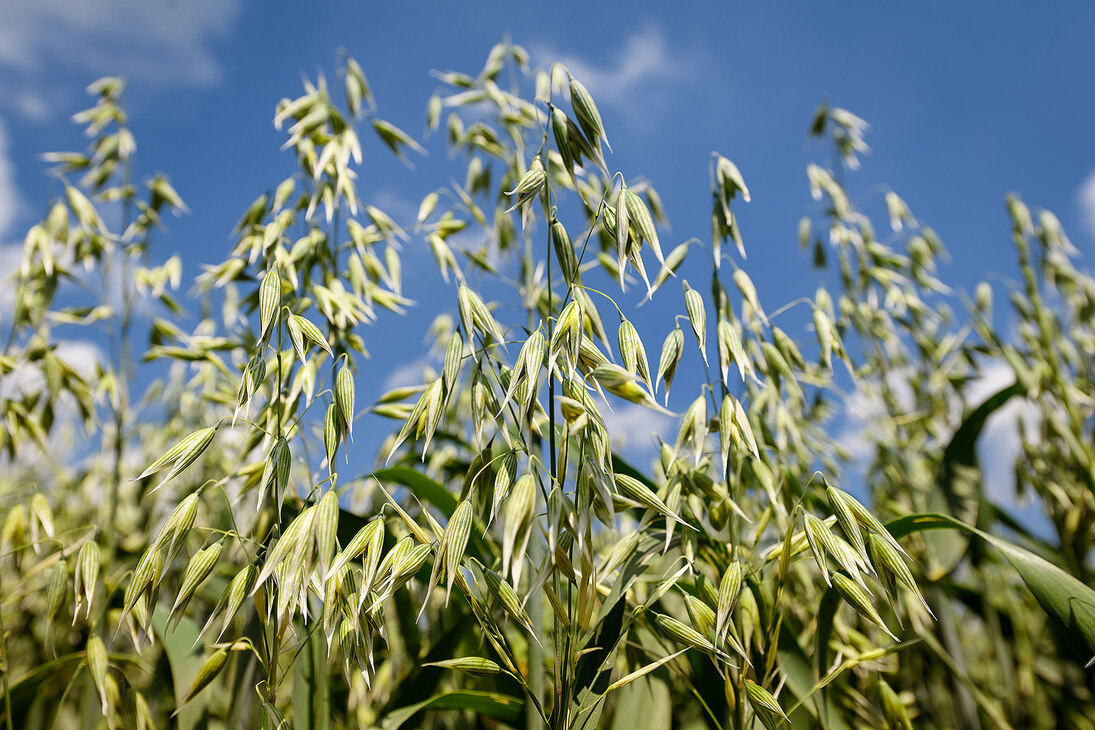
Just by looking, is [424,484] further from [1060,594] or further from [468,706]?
[1060,594]

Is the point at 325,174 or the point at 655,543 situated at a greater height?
the point at 325,174

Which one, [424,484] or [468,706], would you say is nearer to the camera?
[468,706]

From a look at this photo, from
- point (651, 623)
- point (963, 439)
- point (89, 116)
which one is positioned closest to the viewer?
point (651, 623)

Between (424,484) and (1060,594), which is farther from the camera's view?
(424,484)

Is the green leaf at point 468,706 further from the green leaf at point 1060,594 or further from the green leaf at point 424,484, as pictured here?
the green leaf at point 1060,594

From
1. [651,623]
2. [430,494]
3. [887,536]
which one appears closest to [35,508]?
[430,494]

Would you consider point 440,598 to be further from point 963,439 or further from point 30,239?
point 30,239

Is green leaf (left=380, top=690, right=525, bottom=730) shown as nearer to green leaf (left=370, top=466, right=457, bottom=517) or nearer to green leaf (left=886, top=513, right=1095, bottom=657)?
green leaf (left=370, top=466, right=457, bottom=517)

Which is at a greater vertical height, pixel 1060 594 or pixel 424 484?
pixel 424 484

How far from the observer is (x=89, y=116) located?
1.85 m

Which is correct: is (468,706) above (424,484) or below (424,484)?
below

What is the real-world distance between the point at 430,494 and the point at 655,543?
42cm

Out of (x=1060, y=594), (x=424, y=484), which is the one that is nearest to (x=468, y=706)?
(x=424, y=484)

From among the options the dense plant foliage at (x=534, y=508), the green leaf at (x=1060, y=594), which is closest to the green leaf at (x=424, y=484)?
the dense plant foliage at (x=534, y=508)
